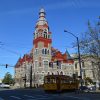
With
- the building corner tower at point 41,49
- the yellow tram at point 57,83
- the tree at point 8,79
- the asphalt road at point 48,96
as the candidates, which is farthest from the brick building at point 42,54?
the asphalt road at point 48,96

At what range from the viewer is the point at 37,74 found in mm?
111562

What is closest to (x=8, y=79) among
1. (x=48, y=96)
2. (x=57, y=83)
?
(x=57, y=83)

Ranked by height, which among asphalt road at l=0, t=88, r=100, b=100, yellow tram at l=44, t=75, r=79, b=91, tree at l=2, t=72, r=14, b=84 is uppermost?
tree at l=2, t=72, r=14, b=84

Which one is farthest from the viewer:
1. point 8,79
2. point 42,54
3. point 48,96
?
point 8,79

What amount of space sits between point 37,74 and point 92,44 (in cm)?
5898

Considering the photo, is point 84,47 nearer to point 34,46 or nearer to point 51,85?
point 51,85

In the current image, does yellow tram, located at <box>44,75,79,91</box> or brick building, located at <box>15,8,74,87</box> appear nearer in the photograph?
yellow tram, located at <box>44,75,79,91</box>

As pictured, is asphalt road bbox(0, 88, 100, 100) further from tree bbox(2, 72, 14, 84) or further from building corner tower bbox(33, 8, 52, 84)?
tree bbox(2, 72, 14, 84)

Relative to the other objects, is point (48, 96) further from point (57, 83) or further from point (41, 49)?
point (41, 49)

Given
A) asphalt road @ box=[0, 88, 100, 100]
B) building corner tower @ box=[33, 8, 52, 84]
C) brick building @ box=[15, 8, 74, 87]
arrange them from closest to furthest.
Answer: asphalt road @ box=[0, 88, 100, 100], brick building @ box=[15, 8, 74, 87], building corner tower @ box=[33, 8, 52, 84]

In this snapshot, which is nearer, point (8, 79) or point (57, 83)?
point (57, 83)

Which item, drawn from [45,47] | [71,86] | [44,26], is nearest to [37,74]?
[45,47]

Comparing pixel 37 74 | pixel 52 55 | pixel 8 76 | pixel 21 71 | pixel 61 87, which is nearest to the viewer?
pixel 61 87

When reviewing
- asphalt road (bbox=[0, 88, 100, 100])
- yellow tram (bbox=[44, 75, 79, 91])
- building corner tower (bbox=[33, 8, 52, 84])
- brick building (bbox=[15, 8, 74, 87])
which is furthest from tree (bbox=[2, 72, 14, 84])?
asphalt road (bbox=[0, 88, 100, 100])
